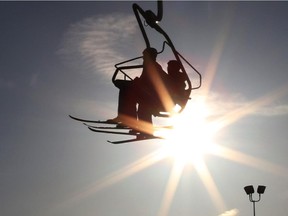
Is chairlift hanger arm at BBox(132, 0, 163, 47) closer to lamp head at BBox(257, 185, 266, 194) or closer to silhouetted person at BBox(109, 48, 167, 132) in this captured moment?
silhouetted person at BBox(109, 48, 167, 132)

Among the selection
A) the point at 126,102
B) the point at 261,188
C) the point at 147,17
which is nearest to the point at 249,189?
the point at 261,188

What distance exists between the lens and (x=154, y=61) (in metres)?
9.01

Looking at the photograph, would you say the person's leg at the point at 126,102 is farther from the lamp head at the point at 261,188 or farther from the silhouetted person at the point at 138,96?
the lamp head at the point at 261,188

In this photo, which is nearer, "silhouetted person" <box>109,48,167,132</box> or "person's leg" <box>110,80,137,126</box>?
"silhouetted person" <box>109,48,167,132</box>

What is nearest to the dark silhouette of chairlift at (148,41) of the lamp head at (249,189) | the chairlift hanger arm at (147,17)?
the chairlift hanger arm at (147,17)

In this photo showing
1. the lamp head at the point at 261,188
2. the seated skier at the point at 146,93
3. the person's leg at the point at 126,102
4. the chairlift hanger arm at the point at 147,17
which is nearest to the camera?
the chairlift hanger arm at the point at 147,17

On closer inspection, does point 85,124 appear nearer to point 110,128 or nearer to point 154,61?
point 110,128

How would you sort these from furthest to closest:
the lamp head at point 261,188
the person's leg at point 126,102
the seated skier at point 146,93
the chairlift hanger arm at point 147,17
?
the lamp head at point 261,188
the person's leg at point 126,102
the seated skier at point 146,93
the chairlift hanger arm at point 147,17

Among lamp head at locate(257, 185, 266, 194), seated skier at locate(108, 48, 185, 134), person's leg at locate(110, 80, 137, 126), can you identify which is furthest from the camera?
lamp head at locate(257, 185, 266, 194)

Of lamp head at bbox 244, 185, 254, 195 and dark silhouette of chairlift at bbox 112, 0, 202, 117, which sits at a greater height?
lamp head at bbox 244, 185, 254, 195

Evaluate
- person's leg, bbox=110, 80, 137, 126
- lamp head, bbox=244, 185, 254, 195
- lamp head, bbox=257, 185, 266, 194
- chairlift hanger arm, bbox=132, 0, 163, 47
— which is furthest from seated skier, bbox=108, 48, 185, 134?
lamp head, bbox=257, 185, 266, 194

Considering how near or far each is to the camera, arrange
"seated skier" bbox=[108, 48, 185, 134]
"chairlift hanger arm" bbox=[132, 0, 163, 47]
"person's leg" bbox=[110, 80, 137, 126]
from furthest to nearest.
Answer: "person's leg" bbox=[110, 80, 137, 126]
"seated skier" bbox=[108, 48, 185, 134]
"chairlift hanger arm" bbox=[132, 0, 163, 47]

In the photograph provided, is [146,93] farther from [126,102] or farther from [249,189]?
[249,189]

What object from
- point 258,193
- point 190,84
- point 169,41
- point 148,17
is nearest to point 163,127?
point 190,84
